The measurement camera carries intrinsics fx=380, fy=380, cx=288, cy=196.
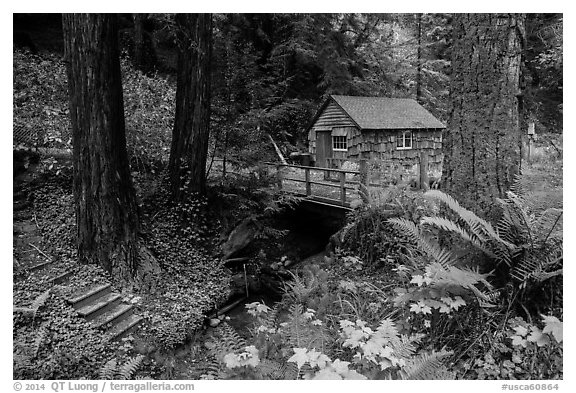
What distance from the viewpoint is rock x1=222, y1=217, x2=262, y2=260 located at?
7705 mm

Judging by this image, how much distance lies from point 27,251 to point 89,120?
2.11 metres

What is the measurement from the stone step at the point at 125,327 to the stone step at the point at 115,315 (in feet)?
0.19

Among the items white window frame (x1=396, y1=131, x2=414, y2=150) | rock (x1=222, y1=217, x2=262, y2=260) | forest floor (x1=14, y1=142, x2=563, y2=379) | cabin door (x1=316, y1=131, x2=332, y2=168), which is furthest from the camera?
cabin door (x1=316, y1=131, x2=332, y2=168)

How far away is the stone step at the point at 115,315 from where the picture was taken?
15.8 ft

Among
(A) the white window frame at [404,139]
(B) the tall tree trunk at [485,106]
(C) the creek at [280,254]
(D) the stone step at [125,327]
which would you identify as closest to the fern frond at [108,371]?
(D) the stone step at [125,327]

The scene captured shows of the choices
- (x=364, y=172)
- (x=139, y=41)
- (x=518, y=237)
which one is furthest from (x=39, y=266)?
(x=139, y=41)

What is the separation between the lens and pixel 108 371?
3.99 meters

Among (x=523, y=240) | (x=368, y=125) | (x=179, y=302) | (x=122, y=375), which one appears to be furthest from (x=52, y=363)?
(x=368, y=125)

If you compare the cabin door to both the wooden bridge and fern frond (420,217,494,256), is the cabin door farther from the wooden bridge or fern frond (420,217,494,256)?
fern frond (420,217,494,256)

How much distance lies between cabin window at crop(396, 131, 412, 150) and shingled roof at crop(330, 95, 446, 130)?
0.33 meters

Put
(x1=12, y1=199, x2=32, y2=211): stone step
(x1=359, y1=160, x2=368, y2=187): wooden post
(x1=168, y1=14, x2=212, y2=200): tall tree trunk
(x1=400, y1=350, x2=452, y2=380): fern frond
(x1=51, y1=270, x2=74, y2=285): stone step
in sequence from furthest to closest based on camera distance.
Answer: (x1=359, y1=160, x2=368, y2=187): wooden post → (x1=168, y1=14, x2=212, y2=200): tall tree trunk → (x1=12, y1=199, x2=32, y2=211): stone step → (x1=51, y1=270, x2=74, y2=285): stone step → (x1=400, y1=350, x2=452, y2=380): fern frond

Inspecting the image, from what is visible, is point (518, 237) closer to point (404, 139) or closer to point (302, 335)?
point (302, 335)

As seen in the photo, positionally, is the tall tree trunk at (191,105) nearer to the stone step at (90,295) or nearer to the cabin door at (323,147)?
the stone step at (90,295)

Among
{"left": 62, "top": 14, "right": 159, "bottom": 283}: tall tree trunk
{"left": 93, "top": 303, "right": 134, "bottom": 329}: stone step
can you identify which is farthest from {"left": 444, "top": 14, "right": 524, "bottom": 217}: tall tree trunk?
{"left": 62, "top": 14, "right": 159, "bottom": 283}: tall tree trunk
